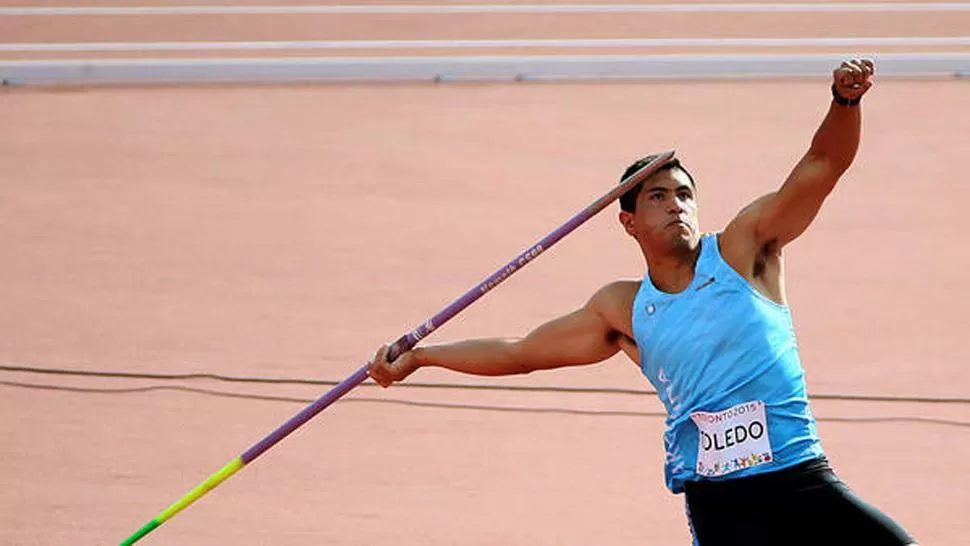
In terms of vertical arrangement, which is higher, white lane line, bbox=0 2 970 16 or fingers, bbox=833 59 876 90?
white lane line, bbox=0 2 970 16

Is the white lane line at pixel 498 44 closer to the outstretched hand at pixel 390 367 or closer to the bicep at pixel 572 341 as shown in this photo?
the outstretched hand at pixel 390 367

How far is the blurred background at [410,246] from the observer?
7.54 m

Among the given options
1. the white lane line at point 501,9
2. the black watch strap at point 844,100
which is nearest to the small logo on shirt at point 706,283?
the black watch strap at point 844,100

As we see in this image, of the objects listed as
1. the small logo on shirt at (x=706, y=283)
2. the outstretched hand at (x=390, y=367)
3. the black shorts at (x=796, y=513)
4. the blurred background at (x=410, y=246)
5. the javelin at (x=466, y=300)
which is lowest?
the black shorts at (x=796, y=513)

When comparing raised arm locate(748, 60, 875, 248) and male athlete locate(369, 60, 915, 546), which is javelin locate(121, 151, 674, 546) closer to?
male athlete locate(369, 60, 915, 546)

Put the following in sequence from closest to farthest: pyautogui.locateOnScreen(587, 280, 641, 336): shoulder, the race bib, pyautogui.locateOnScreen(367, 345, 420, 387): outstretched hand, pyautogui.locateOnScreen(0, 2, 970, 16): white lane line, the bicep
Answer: the race bib
pyautogui.locateOnScreen(587, 280, 641, 336): shoulder
the bicep
pyautogui.locateOnScreen(367, 345, 420, 387): outstretched hand
pyautogui.locateOnScreen(0, 2, 970, 16): white lane line

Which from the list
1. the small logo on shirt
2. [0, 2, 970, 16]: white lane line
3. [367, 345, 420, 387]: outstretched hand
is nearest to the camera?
the small logo on shirt

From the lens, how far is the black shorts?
4684mm

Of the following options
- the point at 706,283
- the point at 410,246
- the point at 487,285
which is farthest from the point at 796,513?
the point at 410,246

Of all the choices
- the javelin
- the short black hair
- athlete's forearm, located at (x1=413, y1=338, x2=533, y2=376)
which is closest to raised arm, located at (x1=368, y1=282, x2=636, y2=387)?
athlete's forearm, located at (x1=413, y1=338, x2=533, y2=376)

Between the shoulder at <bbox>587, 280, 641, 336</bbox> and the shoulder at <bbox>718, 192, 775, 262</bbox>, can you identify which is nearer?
the shoulder at <bbox>718, 192, 775, 262</bbox>

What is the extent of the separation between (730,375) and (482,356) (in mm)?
904

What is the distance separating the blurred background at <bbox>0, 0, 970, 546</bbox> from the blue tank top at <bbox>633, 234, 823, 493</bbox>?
7.16ft

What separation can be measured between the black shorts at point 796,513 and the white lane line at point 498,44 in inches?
405
